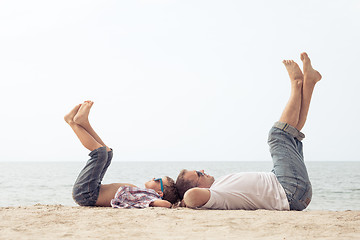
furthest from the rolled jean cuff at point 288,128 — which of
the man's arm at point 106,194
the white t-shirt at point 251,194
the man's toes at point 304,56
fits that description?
the man's arm at point 106,194

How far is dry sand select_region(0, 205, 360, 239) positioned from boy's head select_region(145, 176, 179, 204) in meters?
0.56

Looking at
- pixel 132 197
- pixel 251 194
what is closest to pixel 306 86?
pixel 251 194

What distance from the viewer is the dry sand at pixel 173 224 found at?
2.70 meters

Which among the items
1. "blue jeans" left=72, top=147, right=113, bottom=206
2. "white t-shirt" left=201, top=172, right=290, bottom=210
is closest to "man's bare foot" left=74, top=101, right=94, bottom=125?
"blue jeans" left=72, top=147, right=113, bottom=206

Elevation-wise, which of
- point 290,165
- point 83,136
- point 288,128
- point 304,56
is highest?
point 304,56

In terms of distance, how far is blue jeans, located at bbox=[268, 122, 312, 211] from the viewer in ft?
13.1

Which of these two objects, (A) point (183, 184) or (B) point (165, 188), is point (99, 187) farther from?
(A) point (183, 184)

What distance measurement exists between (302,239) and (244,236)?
0.37 metres

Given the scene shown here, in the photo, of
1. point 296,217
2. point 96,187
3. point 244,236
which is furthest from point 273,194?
point 96,187

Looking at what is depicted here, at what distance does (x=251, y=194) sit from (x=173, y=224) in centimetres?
122

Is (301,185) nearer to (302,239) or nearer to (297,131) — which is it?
(297,131)

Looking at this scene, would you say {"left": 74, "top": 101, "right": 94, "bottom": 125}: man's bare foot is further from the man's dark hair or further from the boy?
the man's dark hair

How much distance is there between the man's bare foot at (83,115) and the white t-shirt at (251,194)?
1.54 m

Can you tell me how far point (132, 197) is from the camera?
4.15m
